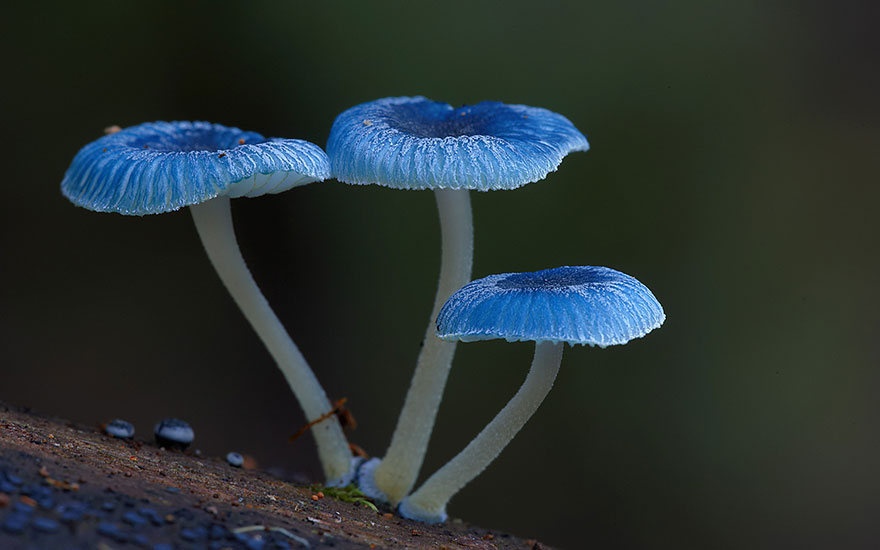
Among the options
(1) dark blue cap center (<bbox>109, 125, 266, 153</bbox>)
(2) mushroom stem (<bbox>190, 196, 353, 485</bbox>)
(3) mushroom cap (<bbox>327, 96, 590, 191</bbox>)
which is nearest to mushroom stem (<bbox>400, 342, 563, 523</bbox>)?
(2) mushroom stem (<bbox>190, 196, 353, 485</bbox>)

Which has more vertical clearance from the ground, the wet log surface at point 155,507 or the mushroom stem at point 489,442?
the mushroom stem at point 489,442

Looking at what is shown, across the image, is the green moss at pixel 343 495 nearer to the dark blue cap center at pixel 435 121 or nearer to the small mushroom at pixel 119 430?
the small mushroom at pixel 119 430

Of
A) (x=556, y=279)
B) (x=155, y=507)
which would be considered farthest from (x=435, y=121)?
(x=155, y=507)

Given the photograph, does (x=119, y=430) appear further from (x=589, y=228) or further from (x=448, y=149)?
(x=589, y=228)

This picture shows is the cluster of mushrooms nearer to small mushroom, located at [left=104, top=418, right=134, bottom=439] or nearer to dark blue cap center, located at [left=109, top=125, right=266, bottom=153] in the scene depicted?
dark blue cap center, located at [left=109, top=125, right=266, bottom=153]

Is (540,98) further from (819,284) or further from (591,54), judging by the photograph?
(819,284)

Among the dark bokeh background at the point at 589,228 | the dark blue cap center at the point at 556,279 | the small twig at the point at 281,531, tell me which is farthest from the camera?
the dark bokeh background at the point at 589,228

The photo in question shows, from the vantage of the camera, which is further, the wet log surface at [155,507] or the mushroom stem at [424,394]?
the mushroom stem at [424,394]

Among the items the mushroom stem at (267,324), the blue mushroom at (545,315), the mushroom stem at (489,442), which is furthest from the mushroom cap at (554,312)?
the mushroom stem at (267,324)
